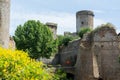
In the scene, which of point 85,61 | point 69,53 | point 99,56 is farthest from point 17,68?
point 69,53

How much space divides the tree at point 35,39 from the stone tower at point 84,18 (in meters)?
14.6

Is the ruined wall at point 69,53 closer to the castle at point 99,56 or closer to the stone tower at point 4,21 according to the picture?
the castle at point 99,56

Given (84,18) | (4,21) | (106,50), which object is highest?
(84,18)

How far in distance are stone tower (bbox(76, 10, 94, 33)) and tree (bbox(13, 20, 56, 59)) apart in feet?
47.9

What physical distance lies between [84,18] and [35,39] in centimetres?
1712

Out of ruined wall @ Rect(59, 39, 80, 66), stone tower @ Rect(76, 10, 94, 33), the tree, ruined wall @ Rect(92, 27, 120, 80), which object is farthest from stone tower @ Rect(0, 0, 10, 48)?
stone tower @ Rect(76, 10, 94, 33)

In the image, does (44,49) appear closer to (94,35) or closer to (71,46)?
(71,46)

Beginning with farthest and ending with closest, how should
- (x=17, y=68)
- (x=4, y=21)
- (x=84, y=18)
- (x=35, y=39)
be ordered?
(x=84, y=18), (x=35, y=39), (x=4, y=21), (x=17, y=68)

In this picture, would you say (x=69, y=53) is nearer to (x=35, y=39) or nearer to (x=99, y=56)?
(x=35, y=39)

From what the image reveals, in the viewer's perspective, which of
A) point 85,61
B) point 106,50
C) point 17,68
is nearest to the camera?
point 17,68

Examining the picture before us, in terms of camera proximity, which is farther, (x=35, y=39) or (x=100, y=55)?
(x=35, y=39)

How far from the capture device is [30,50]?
47000mm

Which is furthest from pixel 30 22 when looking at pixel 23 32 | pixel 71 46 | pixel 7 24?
pixel 7 24

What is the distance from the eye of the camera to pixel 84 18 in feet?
211
